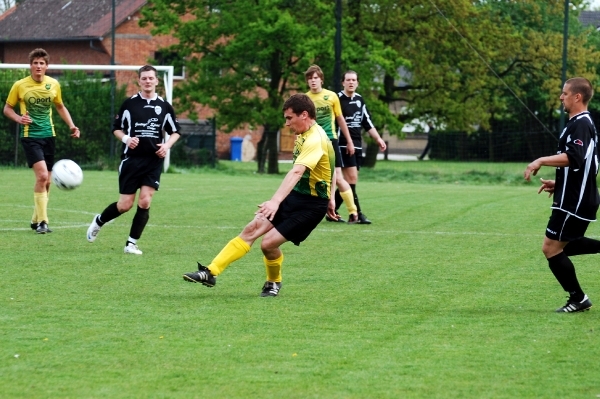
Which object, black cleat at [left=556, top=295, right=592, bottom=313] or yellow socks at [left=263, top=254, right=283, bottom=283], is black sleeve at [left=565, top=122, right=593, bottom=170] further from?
yellow socks at [left=263, top=254, right=283, bottom=283]

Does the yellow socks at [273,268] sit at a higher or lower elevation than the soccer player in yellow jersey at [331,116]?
lower

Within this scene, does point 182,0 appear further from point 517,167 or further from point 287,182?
point 287,182

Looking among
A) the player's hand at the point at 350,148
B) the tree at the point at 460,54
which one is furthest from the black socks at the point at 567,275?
the tree at the point at 460,54

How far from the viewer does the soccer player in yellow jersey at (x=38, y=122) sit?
1280cm

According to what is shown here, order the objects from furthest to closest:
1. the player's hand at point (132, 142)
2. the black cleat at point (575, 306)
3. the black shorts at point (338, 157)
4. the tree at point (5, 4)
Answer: the tree at point (5, 4) → the black shorts at point (338, 157) → the player's hand at point (132, 142) → the black cleat at point (575, 306)

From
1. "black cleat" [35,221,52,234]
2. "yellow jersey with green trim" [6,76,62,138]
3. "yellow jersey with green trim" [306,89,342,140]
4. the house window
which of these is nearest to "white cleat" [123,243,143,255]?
"black cleat" [35,221,52,234]

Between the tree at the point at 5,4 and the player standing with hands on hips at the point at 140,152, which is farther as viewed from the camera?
the tree at the point at 5,4

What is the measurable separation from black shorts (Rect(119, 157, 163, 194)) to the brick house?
1259 inches

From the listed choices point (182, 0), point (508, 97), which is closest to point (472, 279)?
point (182, 0)

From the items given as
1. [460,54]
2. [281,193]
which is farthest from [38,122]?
[460,54]

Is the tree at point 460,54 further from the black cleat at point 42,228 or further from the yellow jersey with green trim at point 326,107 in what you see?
the black cleat at point 42,228

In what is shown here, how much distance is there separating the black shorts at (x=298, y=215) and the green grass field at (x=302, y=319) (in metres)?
0.53

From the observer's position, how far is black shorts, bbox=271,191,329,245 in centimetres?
800

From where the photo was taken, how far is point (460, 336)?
21.8 feet
